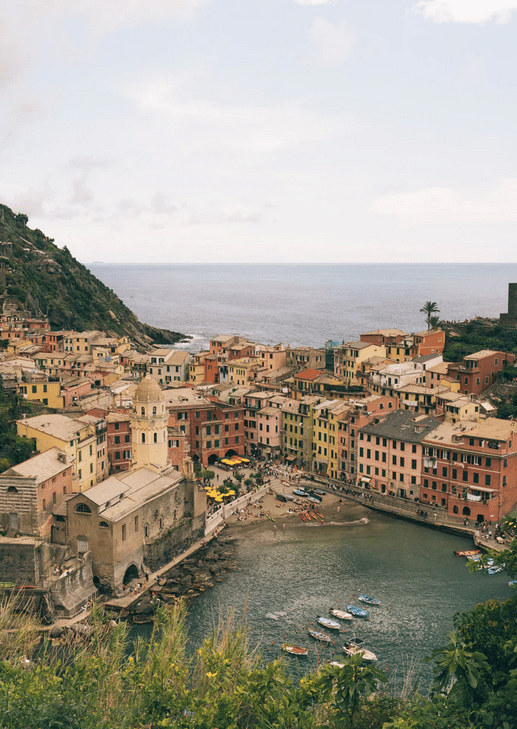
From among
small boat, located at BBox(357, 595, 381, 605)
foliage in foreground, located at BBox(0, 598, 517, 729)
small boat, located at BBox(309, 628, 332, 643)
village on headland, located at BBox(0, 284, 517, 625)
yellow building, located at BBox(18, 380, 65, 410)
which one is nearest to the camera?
foliage in foreground, located at BBox(0, 598, 517, 729)

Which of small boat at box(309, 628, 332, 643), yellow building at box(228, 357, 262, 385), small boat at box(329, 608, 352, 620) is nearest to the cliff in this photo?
yellow building at box(228, 357, 262, 385)

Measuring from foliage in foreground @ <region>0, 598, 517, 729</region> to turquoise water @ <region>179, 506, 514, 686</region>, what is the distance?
11.9 m

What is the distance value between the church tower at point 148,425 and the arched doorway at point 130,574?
9629 millimetres

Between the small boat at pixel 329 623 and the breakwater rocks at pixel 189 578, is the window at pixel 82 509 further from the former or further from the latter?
the small boat at pixel 329 623

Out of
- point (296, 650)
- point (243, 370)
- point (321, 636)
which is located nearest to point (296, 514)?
point (321, 636)

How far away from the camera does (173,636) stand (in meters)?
32.8

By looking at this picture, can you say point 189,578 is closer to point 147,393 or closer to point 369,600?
point 369,600

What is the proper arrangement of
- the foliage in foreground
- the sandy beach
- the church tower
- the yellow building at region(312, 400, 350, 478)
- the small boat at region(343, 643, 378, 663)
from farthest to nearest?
the yellow building at region(312, 400, 350, 478) < the sandy beach < the church tower < the small boat at region(343, 643, 378, 663) < the foliage in foreground

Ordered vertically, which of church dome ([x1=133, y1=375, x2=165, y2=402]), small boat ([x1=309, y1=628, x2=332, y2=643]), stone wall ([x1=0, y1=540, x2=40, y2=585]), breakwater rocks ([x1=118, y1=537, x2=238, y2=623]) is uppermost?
church dome ([x1=133, y1=375, x2=165, y2=402])

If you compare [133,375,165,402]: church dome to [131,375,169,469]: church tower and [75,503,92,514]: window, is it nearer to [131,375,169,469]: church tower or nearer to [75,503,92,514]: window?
[131,375,169,469]: church tower

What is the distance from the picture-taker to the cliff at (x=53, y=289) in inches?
5438

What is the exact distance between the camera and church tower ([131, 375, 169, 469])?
191ft

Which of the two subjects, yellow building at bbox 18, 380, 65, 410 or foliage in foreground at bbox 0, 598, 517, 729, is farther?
yellow building at bbox 18, 380, 65, 410

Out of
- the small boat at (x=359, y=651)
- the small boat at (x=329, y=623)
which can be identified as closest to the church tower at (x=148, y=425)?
the small boat at (x=329, y=623)
